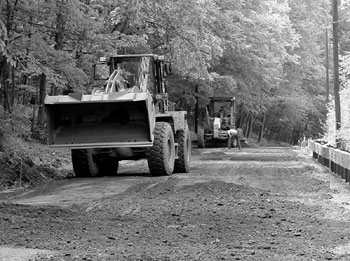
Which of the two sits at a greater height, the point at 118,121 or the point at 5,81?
the point at 5,81

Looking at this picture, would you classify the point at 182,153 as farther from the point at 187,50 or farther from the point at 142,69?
the point at 187,50

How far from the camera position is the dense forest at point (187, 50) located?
750 inches

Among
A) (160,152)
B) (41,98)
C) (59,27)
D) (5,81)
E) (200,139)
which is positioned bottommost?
(200,139)

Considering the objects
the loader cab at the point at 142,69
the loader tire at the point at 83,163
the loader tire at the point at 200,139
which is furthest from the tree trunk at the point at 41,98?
the loader tire at the point at 200,139

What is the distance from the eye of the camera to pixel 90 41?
76.1 feet

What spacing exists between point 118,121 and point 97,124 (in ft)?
1.79

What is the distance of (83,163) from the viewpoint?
734 inches

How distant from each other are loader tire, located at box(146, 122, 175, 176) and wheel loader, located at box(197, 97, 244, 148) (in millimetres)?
26350

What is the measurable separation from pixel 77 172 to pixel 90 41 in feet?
19.3

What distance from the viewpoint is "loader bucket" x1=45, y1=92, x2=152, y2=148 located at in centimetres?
1752

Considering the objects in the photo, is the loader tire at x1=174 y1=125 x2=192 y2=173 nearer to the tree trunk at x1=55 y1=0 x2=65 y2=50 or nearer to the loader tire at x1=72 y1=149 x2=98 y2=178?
the loader tire at x1=72 y1=149 x2=98 y2=178

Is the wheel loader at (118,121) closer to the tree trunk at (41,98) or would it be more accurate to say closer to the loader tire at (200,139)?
the tree trunk at (41,98)

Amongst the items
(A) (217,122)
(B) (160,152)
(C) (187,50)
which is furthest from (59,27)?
(A) (217,122)

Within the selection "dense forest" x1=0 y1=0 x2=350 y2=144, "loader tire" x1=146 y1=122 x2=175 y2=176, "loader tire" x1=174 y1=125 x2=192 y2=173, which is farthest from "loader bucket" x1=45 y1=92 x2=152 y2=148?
"loader tire" x1=174 y1=125 x2=192 y2=173
